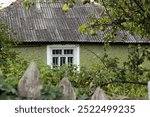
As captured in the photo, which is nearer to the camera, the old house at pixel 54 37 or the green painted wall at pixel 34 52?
the green painted wall at pixel 34 52

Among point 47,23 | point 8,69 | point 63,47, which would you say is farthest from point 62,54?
point 8,69

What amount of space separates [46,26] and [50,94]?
1807 centimetres

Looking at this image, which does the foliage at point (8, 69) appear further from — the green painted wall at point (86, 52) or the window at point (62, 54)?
the window at point (62, 54)

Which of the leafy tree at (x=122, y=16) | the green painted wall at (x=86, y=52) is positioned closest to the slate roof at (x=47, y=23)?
the green painted wall at (x=86, y=52)

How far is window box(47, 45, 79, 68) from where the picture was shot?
2119 cm

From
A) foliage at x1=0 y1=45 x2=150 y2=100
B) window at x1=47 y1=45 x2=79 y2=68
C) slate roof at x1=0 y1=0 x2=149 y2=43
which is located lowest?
foliage at x1=0 y1=45 x2=150 y2=100

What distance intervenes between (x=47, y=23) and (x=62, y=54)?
137cm

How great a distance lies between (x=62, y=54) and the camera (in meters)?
21.8

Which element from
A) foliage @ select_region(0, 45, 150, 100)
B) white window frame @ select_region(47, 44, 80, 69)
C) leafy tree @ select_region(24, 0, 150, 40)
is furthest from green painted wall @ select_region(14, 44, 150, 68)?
leafy tree @ select_region(24, 0, 150, 40)

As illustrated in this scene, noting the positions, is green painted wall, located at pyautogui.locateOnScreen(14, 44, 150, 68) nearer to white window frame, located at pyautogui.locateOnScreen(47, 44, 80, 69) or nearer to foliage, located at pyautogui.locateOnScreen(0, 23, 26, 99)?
white window frame, located at pyautogui.locateOnScreen(47, 44, 80, 69)

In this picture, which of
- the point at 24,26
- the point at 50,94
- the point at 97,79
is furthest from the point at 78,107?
the point at 24,26

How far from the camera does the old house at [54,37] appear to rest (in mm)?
20672

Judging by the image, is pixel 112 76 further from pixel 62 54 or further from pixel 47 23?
pixel 47 23

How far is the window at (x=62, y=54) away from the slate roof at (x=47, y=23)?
488 millimetres
